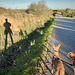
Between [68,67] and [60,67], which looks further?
[68,67]

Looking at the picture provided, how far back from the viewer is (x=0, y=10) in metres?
9.27

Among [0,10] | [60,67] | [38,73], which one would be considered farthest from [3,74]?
[0,10]

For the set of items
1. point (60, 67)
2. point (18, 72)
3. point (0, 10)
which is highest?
point (0, 10)

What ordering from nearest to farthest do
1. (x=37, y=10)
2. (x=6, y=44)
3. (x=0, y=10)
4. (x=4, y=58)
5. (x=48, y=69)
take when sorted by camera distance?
(x=48, y=69), (x=4, y=58), (x=6, y=44), (x=0, y=10), (x=37, y=10)

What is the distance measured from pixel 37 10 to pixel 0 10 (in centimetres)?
1066

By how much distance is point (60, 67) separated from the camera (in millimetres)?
2996

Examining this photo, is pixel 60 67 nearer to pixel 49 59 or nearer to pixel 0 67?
pixel 49 59

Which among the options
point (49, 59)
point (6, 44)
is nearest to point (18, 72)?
point (49, 59)

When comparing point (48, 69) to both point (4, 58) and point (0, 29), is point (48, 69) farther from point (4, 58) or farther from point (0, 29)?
point (0, 29)

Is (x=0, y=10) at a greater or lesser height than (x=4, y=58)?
greater

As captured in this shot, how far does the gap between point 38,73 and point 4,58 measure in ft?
9.03

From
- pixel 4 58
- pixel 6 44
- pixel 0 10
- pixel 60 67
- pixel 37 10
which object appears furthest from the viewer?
pixel 37 10

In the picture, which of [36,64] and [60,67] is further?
[36,64]

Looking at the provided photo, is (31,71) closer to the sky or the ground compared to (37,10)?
closer to the ground
